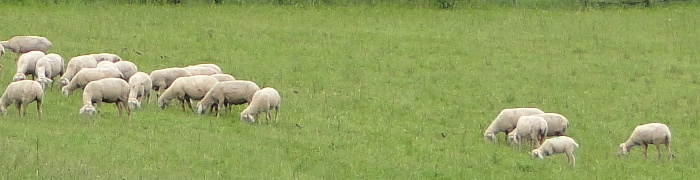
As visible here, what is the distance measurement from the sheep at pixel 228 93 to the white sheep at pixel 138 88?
1.07 metres

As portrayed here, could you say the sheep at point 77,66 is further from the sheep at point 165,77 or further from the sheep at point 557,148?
the sheep at point 557,148

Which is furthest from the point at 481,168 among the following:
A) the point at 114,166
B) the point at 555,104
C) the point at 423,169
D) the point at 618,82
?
the point at 618,82

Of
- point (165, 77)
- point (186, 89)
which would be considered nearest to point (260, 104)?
point (186, 89)

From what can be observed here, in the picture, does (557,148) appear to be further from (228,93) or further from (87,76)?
(87,76)

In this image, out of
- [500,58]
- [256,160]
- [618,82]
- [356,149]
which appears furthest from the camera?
[500,58]

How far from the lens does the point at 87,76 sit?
1989 centimetres

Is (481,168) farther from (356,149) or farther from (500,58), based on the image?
(500,58)

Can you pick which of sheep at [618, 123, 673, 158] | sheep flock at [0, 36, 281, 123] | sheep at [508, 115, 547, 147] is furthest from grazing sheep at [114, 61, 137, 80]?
sheep at [618, 123, 673, 158]

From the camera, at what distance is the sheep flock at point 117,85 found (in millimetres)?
17812

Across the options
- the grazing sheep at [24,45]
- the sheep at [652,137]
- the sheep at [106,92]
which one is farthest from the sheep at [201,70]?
the sheep at [652,137]

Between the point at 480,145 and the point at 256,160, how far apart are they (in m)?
4.14

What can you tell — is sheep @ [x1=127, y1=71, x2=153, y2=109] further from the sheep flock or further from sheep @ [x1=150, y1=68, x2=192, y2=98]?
sheep @ [x1=150, y1=68, x2=192, y2=98]

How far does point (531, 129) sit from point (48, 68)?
28.2ft

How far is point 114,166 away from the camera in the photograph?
1457 cm
